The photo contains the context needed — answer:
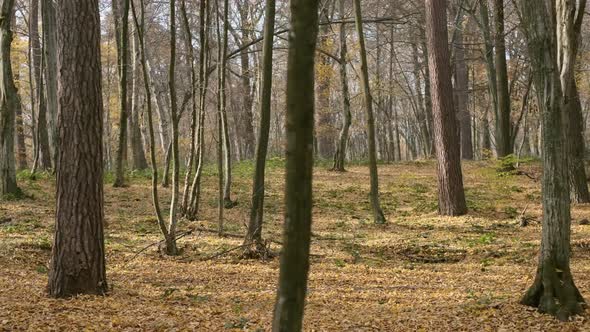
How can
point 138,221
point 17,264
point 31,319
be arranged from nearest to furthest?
point 31,319 → point 17,264 → point 138,221

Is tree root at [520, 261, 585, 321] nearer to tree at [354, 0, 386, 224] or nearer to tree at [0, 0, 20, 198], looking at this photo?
tree at [354, 0, 386, 224]

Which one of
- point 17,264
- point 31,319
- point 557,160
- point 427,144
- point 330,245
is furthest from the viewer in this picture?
point 427,144

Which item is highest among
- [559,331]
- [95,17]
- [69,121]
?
[95,17]

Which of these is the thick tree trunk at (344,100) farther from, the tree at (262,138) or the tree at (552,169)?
the tree at (552,169)

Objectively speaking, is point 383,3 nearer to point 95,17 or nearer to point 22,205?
point 22,205

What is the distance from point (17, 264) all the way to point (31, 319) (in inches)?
118

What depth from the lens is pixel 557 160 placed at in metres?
5.62

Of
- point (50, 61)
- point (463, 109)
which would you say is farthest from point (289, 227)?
point (463, 109)

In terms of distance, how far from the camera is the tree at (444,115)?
12.7 metres

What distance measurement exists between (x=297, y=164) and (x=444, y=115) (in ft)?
34.2

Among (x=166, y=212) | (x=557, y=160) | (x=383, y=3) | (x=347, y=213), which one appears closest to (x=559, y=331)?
(x=557, y=160)

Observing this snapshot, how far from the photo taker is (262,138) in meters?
9.03

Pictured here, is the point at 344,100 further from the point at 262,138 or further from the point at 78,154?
the point at 78,154

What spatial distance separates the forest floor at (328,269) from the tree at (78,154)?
38 centimetres
